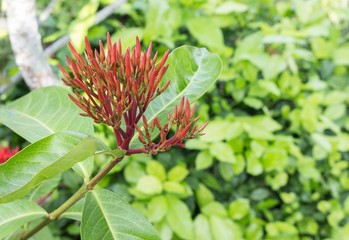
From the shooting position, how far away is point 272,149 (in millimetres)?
1793

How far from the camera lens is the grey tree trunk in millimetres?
1447

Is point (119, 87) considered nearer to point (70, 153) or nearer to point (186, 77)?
point (70, 153)

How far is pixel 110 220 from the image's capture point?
0.80 meters

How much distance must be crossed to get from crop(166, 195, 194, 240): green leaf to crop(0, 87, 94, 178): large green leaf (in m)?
0.75

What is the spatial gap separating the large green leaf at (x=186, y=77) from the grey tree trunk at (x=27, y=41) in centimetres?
73

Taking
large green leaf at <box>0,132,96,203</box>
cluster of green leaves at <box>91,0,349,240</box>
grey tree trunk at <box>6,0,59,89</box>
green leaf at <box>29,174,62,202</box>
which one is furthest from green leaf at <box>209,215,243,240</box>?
large green leaf at <box>0,132,96,203</box>

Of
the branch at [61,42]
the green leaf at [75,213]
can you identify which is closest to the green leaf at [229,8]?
the branch at [61,42]

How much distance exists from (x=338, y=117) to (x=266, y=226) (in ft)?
2.15

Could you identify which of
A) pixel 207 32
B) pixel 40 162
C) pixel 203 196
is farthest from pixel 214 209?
pixel 40 162

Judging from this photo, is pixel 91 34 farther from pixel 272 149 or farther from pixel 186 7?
pixel 272 149

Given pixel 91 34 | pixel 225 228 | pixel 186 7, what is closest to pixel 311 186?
pixel 225 228

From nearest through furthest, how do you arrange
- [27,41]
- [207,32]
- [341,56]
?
[27,41], [207,32], [341,56]

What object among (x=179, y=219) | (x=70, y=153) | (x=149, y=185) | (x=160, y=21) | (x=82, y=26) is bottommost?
(x=179, y=219)

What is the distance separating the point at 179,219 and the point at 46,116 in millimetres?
796
